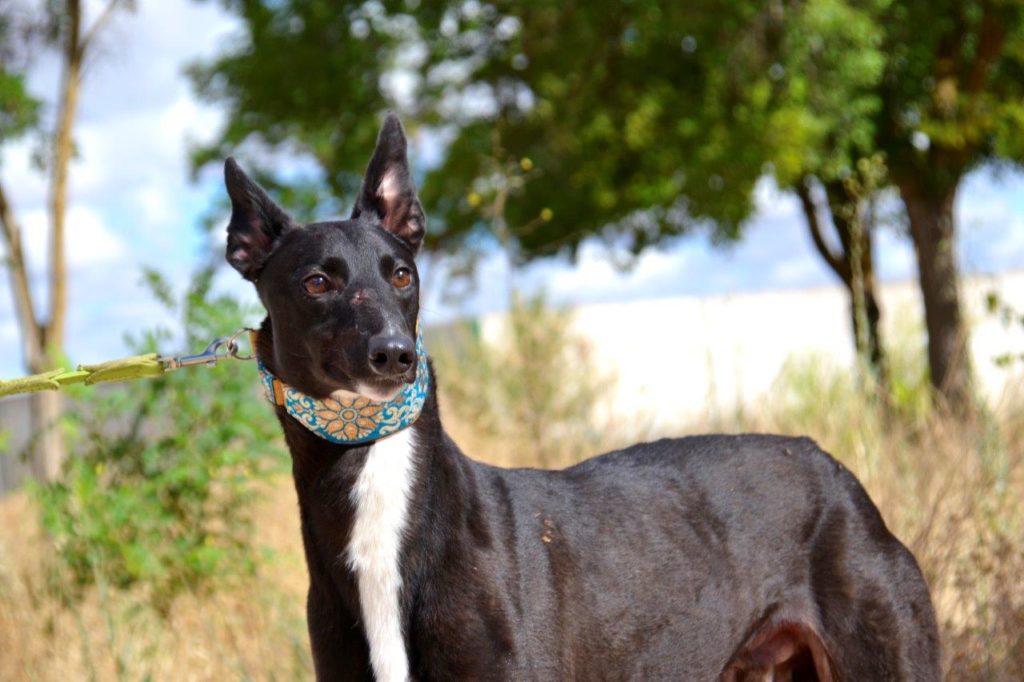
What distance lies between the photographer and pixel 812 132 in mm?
13586

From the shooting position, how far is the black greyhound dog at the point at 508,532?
2.80 m

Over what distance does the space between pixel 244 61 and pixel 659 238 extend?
6.62m

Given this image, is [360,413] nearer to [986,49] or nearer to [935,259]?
[935,259]

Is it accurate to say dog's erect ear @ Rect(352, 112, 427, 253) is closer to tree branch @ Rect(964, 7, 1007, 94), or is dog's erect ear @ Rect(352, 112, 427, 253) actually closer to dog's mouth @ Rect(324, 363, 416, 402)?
dog's mouth @ Rect(324, 363, 416, 402)

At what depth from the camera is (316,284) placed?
2906mm

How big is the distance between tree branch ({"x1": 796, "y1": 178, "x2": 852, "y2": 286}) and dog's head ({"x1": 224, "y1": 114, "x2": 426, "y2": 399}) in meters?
14.8

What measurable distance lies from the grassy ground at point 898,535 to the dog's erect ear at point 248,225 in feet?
7.00

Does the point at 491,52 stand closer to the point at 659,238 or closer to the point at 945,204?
the point at 659,238

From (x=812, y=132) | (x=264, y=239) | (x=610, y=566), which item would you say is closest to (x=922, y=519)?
(x=610, y=566)

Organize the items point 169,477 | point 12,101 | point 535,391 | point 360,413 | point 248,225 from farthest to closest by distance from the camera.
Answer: point 12,101, point 535,391, point 169,477, point 248,225, point 360,413

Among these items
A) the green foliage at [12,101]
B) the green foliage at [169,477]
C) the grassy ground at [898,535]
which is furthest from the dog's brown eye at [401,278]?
the green foliage at [12,101]

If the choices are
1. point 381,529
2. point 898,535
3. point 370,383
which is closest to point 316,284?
point 370,383

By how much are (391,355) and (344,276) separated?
33 cm

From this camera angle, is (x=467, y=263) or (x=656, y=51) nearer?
(x=656, y=51)
